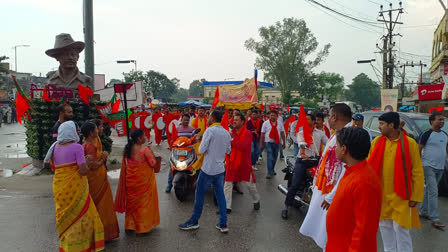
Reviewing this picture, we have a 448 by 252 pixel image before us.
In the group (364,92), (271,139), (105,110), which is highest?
(364,92)

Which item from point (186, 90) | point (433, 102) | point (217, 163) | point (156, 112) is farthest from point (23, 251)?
point (186, 90)

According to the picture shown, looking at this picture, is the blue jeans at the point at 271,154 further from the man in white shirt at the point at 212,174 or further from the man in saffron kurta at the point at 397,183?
the man in saffron kurta at the point at 397,183

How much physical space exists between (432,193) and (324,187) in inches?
114

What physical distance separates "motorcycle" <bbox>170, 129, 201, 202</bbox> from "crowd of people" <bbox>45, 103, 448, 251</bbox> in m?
0.74

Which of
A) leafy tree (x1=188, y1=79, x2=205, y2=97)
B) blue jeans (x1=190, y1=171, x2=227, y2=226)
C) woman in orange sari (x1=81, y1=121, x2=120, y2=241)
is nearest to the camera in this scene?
woman in orange sari (x1=81, y1=121, x2=120, y2=241)

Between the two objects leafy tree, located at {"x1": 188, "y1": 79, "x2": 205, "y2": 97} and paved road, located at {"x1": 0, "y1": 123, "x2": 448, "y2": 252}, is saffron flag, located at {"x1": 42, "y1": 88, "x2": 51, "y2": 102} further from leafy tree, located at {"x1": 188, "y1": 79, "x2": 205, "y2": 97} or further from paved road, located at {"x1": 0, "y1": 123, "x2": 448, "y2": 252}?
leafy tree, located at {"x1": 188, "y1": 79, "x2": 205, "y2": 97}

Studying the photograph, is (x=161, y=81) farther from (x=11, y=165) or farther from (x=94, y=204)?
(x=94, y=204)

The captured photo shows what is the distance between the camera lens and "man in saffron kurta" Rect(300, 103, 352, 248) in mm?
2855

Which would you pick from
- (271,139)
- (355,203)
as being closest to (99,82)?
(271,139)

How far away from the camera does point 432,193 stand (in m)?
4.90

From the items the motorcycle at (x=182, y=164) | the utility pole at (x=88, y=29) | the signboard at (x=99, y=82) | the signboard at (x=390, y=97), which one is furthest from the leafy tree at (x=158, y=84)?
the motorcycle at (x=182, y=164)

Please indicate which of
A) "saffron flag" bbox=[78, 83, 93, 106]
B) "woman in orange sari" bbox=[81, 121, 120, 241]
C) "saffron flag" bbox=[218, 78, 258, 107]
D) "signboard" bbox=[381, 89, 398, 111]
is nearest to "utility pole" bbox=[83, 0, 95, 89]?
"saffron flag" bbox=[78, 83, 93, 106]

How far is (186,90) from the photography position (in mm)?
149250

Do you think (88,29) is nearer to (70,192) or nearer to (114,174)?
(114,174)
